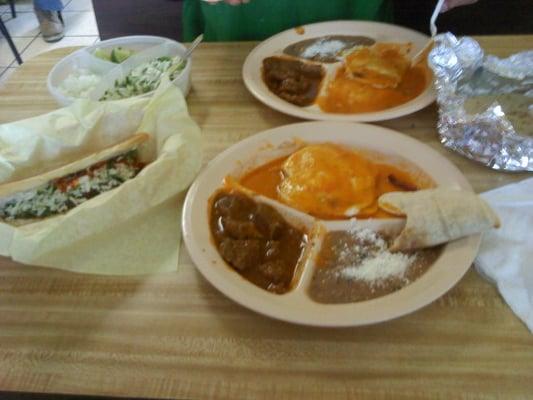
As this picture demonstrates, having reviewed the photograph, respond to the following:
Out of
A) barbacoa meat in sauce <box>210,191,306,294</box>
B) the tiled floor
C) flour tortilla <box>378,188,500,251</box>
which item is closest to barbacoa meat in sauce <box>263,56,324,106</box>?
barbacoa meat in sauce <box>210,191,306,294</box>

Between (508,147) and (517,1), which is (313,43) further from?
(517,1)

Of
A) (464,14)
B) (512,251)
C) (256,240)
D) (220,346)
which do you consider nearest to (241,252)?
(256,240)

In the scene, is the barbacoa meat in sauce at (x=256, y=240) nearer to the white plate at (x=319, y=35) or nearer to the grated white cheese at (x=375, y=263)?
the grated white cheese at (x=375, y=263)

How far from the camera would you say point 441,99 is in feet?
4.58

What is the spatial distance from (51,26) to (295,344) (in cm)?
437

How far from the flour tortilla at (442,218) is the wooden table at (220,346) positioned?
106 mm

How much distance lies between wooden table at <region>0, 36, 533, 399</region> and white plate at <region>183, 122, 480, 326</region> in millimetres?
57

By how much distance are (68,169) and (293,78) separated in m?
0.80

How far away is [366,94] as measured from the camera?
1.59 m

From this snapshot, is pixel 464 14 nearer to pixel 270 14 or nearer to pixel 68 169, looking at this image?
pixel 270 14

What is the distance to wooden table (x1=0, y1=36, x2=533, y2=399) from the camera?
874mm

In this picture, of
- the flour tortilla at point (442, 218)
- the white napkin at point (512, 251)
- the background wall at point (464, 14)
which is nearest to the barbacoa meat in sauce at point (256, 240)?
the flour tortilla at point (442, 218)

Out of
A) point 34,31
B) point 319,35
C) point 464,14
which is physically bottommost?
point 34,31

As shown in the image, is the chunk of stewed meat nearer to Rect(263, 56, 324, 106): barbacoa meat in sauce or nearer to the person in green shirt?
Rect(263, 56, 324, 106): barbacoa meat in sauce
